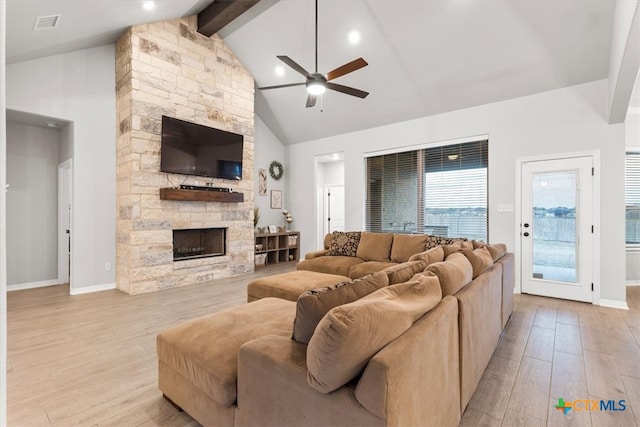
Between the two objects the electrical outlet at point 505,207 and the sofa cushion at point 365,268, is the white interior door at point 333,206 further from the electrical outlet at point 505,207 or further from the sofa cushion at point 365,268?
the electrical outlet at point 505,207

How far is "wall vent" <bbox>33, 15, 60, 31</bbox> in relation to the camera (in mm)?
3509

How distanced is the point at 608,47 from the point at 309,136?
5.15 meters

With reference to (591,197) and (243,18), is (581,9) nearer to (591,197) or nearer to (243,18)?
(591,197)

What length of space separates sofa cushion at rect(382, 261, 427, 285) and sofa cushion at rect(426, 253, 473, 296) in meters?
0.11

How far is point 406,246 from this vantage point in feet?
15.1

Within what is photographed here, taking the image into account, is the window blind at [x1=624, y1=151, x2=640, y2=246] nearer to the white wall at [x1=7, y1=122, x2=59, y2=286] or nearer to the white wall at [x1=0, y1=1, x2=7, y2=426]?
the white wall at [x1=0, y1=1, x2=7, y2=426]

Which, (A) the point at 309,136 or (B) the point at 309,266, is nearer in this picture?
(B) the point at 309,266

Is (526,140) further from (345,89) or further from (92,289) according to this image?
(92,289)

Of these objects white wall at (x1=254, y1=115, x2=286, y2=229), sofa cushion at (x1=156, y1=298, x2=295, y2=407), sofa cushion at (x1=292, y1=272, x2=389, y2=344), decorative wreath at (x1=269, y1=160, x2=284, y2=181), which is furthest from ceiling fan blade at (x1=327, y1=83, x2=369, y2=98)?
decorative wreath at (x1=269, y1=160, x2=284, y2=181)

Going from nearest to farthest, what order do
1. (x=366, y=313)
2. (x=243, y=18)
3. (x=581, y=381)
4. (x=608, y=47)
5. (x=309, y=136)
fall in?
(x=366, y=313) → (x=581, y=381) → (x=608, y=47) → (x=243, y=18) → (x=309, y=136)

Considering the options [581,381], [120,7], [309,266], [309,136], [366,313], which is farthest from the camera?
[309,136]

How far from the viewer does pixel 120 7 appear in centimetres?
401

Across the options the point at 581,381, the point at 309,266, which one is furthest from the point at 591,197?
the point at 309,266

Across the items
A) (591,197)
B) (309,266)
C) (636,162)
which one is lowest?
(309,266)
